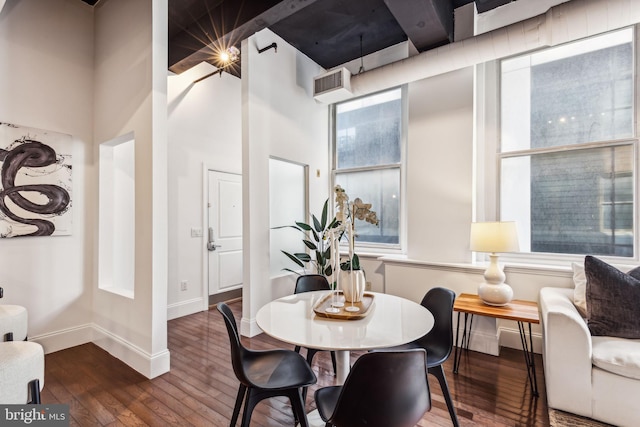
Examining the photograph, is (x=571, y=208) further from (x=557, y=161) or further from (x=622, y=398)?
→ (x=622, y=398)

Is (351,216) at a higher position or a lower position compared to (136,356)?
higher

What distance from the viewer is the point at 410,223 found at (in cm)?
344

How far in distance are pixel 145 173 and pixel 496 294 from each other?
10.3 feet

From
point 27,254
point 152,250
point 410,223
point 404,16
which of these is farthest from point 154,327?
point 404,16

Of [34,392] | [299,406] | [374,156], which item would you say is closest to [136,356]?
[34,392]

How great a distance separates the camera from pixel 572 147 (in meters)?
2.87

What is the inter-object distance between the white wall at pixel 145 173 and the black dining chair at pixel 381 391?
1.96m

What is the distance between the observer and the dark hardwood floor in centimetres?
193

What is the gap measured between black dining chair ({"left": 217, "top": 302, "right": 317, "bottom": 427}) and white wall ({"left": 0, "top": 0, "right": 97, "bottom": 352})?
95.7 inches

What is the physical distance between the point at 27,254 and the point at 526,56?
207 inches

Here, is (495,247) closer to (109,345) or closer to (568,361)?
(568,361)

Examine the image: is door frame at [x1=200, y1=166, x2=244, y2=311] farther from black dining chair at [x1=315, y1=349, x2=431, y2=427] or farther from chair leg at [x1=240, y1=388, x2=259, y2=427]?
black dining chair at [x1=315, y1=349, x2=431, y2=427]

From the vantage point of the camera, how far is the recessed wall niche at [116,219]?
3.08 m

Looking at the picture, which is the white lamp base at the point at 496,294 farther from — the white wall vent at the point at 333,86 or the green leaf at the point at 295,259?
the white wall vent at the point at 333,86
